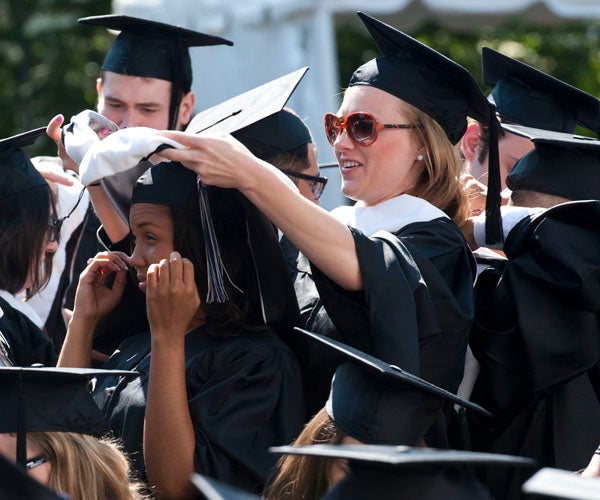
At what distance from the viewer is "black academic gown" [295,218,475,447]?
325cm

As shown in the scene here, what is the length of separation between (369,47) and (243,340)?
10.6 m

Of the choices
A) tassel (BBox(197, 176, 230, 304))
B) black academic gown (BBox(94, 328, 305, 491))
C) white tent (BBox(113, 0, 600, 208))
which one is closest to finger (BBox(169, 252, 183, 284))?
tassel (BBox(197, 176, 230, 304))

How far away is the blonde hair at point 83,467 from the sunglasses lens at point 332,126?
129 centimetres

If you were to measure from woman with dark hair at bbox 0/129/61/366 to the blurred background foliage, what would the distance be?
762cm

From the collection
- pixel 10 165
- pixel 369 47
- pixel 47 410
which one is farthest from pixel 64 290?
pixel 369 47

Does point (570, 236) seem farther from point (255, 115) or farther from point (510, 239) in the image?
point (255, 115)

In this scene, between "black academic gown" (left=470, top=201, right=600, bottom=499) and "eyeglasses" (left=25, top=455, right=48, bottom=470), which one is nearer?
"eyeglasses" (left=25, top=455, right=48, bottom=470)

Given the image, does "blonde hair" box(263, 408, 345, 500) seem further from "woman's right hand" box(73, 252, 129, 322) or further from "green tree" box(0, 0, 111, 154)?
"green tree" box(0, 0, 111, 154)

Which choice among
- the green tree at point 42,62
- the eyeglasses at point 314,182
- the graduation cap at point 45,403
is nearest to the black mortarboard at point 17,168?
the eyeglasses at point 314,182

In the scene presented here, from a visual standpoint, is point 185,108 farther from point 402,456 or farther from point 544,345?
point 402,456

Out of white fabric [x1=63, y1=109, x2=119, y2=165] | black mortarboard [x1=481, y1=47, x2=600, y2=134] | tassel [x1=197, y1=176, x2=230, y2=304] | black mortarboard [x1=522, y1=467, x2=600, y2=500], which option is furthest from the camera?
black mortarboard [x1=481, y1=47, x2=600, y2=134]

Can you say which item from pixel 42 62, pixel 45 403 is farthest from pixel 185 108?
pixel 42 62

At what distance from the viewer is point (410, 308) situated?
3.27 meters

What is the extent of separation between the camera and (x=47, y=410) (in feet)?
10.2
